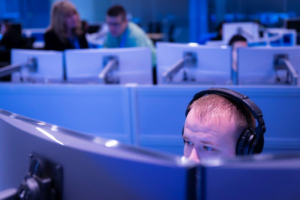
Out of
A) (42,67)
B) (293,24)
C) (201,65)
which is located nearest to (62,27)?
(42,67)

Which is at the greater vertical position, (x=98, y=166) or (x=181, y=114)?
(x=98, y=166)

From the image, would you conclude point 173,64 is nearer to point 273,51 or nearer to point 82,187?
point 273,51

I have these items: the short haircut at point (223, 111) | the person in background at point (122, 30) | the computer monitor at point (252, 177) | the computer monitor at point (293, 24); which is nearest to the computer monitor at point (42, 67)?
the person in background at point (122, 30)

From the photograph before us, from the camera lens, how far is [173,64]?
7.43 feet

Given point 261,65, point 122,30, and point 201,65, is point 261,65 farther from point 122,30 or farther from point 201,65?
point 122,30

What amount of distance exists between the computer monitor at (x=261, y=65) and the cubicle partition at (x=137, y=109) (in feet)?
1.46

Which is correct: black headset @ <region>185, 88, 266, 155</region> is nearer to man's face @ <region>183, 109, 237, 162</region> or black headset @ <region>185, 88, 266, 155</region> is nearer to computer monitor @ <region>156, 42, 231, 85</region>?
man's face @ <region>183, 109, 237, 162</region>

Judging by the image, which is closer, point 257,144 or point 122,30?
point 257,144

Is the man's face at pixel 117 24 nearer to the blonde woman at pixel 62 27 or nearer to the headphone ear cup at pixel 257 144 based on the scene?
the blonde woman at pixel 62 27

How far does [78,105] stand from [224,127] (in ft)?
3.62

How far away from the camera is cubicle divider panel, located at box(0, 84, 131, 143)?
174 centimetres

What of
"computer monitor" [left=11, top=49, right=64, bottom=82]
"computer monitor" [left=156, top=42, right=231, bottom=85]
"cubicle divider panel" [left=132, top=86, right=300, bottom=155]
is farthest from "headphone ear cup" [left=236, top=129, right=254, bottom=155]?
"computer monitor" [left=11, top=49, right=64, bottom=82]

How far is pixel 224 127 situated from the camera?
829 millimetres

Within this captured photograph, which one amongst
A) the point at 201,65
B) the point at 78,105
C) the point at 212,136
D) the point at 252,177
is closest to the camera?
the point at 252,177
